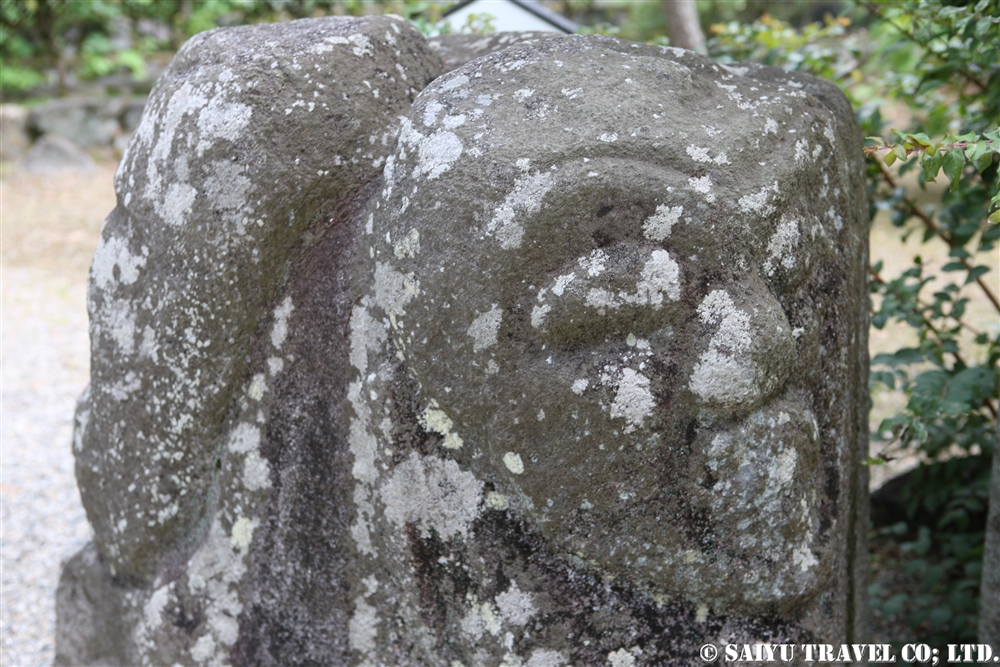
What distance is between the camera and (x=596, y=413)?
1071 millimetres

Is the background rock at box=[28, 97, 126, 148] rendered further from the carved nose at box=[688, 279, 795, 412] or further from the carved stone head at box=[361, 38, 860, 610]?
the carved nose at box=[688, 279, 795, 412]

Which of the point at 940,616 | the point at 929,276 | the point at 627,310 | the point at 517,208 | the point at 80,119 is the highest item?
the point at 517,208

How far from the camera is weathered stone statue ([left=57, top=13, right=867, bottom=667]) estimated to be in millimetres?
1068

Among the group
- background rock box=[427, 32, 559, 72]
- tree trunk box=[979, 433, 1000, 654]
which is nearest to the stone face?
background rock box=[427, 32, 559, 72]

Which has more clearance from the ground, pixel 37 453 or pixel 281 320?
pixel 281 320

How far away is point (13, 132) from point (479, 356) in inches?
302

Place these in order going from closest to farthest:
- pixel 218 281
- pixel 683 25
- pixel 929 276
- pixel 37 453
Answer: pixel 218 281 → pixel 929 276 → pixel 683 25 → pixel 37 453

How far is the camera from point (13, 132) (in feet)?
23.9

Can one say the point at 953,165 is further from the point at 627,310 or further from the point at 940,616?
the point at 940,616

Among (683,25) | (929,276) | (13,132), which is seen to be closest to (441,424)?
(929,276)

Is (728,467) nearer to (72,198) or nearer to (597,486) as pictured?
(597,486)

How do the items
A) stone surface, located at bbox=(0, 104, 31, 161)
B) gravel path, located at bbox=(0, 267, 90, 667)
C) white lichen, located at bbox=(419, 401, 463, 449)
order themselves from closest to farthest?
white lichen, located at bbox=(419, 401, 463, 449)
gravel path, located at bbox=(0, 267, 90, 667)
stone surface, located at bbox=(0, 104, 31, 161)

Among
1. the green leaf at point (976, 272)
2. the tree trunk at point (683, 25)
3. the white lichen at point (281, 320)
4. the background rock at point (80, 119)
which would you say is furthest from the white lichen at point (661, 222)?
the background rock at point (80, 119)

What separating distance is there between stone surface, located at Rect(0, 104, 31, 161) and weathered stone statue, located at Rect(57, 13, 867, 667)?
687 cm
